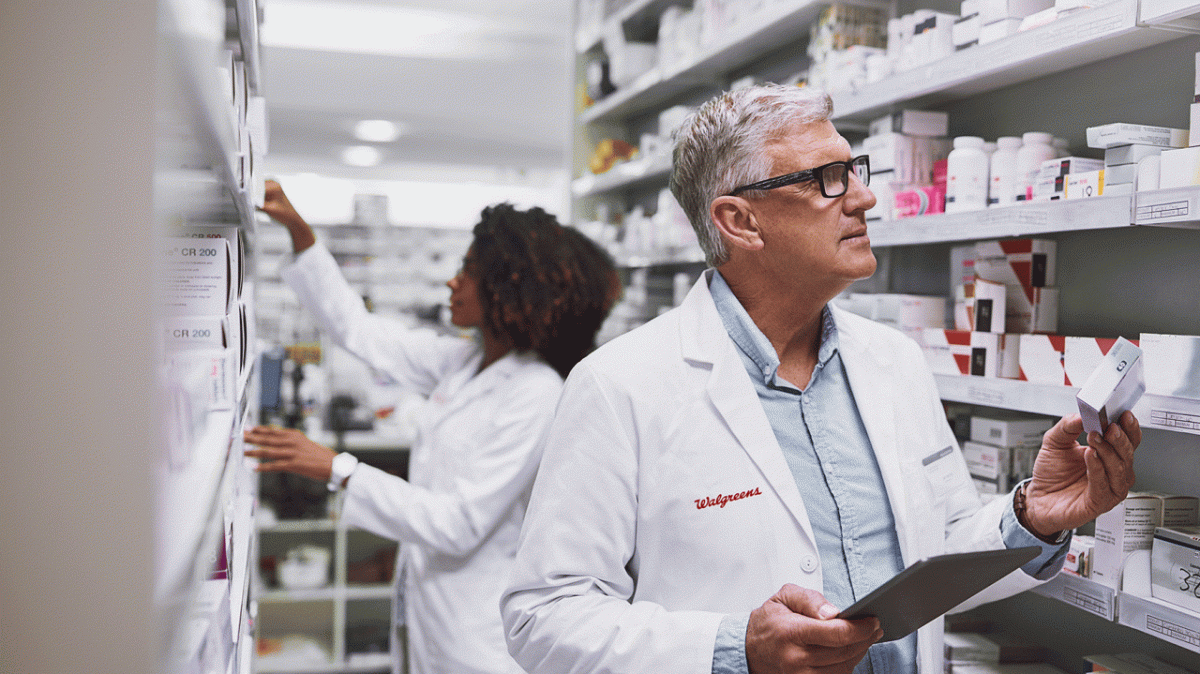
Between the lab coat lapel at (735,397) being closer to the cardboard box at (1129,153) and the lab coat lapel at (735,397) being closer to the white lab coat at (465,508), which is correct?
the cardboard box at (1129,153)

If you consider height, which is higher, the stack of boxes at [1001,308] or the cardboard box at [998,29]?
the cardboard box at [998,29]

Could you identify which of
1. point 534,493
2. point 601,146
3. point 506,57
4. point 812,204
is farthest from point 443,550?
point 506,57

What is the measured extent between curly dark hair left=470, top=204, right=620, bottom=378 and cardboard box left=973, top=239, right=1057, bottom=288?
1111 millimetres

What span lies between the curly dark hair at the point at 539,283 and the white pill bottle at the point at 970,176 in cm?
110

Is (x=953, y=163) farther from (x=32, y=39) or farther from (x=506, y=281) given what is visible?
(x=32, y=39)

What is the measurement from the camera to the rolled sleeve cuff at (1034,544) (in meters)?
1.62

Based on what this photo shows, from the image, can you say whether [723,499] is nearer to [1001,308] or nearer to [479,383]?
[1001,308]

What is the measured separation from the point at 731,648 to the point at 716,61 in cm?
263

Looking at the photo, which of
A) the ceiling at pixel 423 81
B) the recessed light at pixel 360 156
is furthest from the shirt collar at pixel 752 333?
the recessed light at pixel 360 156

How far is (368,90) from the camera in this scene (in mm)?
8016

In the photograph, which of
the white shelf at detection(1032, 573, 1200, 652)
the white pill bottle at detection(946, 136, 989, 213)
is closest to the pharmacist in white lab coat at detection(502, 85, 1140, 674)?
the white shelf at detection(1032, 573, 1200, 652)

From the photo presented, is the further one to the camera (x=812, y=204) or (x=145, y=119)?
(x=812, y=204)

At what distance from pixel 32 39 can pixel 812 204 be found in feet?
4.21

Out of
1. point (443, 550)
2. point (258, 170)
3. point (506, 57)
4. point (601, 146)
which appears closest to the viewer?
point (258, 170)
